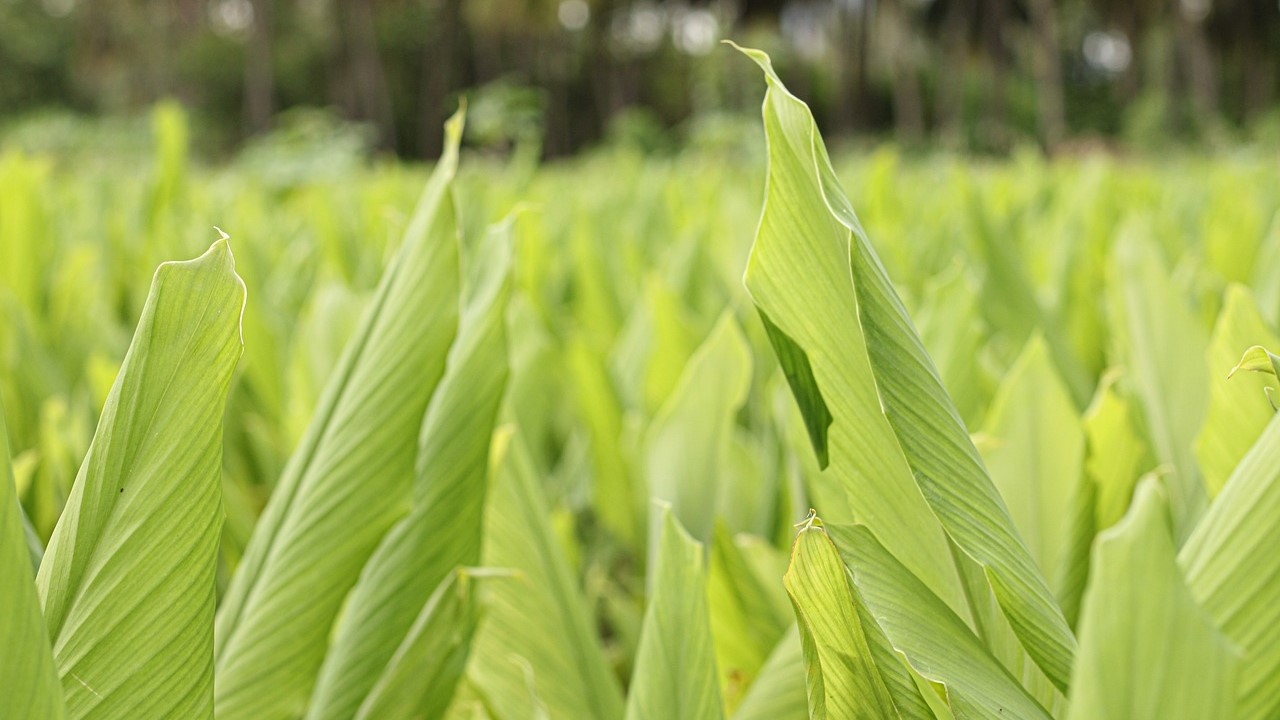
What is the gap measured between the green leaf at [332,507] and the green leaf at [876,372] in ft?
0.64

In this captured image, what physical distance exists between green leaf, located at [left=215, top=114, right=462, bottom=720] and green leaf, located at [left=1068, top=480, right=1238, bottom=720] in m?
0.33

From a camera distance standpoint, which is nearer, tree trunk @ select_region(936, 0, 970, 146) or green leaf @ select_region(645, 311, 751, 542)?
green leaf @ select_region(645, 311, 751, 542)

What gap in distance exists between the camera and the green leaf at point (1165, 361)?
80 centimetres

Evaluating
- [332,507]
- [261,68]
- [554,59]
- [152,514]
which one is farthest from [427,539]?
[554,59]

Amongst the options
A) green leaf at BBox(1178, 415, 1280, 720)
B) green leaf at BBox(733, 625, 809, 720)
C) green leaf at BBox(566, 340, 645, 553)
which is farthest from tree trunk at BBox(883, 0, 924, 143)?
green leaf at BBox(1178, 415, 1280, 720)

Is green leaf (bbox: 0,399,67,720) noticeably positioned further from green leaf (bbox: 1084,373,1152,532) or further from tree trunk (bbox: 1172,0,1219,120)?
tree trunk (bbox: 1172,0,1219,120)

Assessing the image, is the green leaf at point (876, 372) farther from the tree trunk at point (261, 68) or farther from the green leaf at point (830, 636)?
the tree trunk at point (261, 68)

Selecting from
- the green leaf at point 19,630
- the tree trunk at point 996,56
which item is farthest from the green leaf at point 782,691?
the tree trunk at point 996,56

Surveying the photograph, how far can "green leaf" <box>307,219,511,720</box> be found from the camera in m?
0.51

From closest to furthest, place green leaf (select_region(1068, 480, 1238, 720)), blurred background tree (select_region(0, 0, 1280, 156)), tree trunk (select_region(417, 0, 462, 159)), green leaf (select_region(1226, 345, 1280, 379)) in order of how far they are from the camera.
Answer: green leaf (select_region(1068, 480, 1238, 720))
green leaf (select_region(1226, 345, 1280, 379))
blurred background tree (select_region(0, 0, 1280, 156))
tree trunk (select_region(417, 0, 462, 159))

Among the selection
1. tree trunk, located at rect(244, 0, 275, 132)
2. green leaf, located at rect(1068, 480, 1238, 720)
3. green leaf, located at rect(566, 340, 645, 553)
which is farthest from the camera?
tree trunk, located at rect(244, 0, 275, 132)

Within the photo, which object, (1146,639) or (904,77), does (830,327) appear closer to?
(1146,639)

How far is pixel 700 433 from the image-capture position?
0.78 m

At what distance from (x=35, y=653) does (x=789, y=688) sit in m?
0.34
